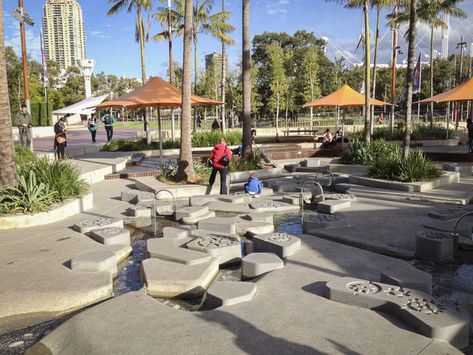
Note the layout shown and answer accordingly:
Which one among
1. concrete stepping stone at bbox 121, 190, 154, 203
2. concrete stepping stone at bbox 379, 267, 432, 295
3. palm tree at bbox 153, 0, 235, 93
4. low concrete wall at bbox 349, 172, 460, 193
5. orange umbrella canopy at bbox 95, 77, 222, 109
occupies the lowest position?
concrete stepping stone at bbox 379, 267, 432, 295

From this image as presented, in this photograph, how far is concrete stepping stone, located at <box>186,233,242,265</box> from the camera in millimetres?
6520

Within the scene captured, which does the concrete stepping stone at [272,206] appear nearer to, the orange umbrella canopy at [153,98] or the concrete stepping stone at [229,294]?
the concrete stepping stone at [229,294]

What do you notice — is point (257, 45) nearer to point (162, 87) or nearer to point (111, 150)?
point (111, 150)

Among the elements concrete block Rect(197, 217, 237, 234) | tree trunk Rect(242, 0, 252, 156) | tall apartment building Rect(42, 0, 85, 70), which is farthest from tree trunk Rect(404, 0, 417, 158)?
tall apartment building Rect(42, 0, 85, 70)

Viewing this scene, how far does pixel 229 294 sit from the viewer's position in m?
4.81

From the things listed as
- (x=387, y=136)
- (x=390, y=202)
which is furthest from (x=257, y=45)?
(x=390, y=202)

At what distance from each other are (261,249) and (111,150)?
1666 centimetres

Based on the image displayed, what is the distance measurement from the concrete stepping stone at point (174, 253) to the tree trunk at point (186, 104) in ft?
18.9

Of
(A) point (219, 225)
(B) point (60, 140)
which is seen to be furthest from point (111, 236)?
(B) point (60, 140)

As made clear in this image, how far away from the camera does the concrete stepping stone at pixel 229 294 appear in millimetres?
4727

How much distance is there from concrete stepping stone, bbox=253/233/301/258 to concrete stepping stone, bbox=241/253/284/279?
42cm

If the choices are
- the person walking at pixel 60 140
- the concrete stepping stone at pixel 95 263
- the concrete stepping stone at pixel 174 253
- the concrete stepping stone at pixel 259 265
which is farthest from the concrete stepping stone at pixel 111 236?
the person walking at pixel 60 140

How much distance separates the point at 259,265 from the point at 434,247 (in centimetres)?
277

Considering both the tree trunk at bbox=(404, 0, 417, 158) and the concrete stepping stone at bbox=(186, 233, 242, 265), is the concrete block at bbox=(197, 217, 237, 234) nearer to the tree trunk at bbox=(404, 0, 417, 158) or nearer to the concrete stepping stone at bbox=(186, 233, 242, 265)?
the concrete stepping stone at bbox=(186, 233, 242, 265)
